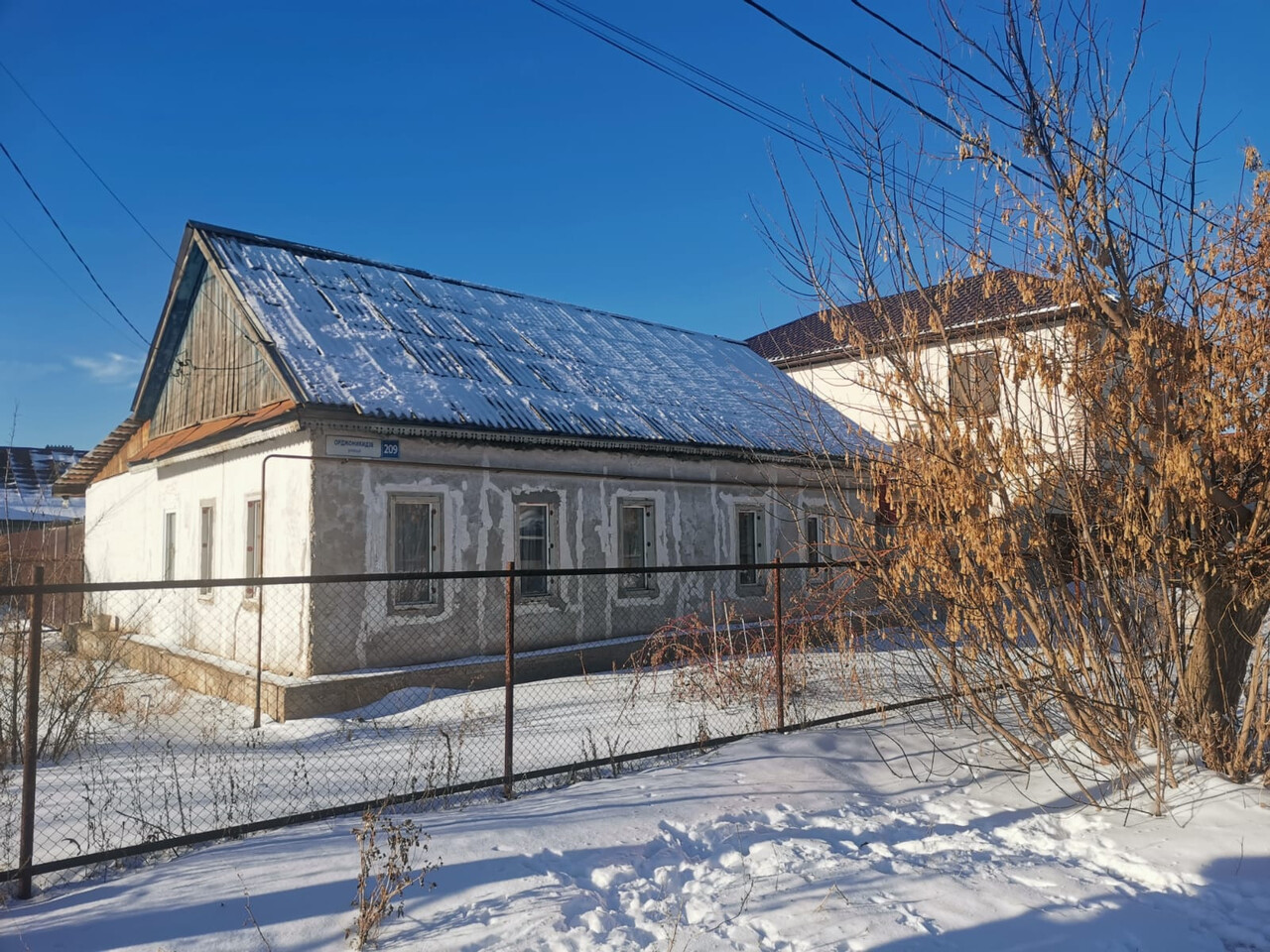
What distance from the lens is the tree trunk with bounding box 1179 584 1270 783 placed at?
17.3ft

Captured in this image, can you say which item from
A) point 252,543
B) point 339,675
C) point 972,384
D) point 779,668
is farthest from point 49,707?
point 972,384

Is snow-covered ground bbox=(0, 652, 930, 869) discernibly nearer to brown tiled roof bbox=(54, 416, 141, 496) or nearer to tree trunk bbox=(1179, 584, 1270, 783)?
tree trunk bbox=(1179, 584, 1270, 783)

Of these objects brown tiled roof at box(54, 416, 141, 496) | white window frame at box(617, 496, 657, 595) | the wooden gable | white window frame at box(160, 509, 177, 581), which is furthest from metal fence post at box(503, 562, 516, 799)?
brown tiled roof at box(54, 416, 141, 496)

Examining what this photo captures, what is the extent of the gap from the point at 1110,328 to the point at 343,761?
21.5ft

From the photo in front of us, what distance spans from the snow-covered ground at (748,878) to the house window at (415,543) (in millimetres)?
5561

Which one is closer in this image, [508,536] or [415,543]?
[415,543]

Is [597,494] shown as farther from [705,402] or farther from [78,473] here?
[78,473]

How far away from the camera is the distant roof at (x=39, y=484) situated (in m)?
27.4

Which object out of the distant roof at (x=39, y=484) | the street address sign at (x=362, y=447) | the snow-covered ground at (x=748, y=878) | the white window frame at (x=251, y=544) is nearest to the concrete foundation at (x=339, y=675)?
the white window frame at (x=251, y=544)

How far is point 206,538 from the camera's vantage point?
13070 millimetres

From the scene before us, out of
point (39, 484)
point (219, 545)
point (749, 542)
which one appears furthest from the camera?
point (39, 484)

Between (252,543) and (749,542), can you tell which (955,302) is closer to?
(252,543)

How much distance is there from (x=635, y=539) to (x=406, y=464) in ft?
13.3

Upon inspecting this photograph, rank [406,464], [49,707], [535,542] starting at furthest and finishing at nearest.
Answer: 1. [535,542]
2. [406,464]
3. [49,707]
